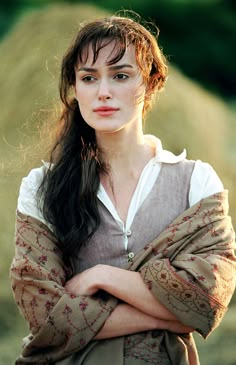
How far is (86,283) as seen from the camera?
2762mm

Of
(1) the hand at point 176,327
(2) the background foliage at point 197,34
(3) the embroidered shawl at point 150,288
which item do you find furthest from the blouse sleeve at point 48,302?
(2) the background foliage at point 197,34

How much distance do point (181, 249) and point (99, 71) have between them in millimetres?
481

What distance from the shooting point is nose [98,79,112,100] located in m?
2.78

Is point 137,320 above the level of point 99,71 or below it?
below

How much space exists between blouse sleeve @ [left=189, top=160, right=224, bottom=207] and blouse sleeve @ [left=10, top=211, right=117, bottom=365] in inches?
13.0

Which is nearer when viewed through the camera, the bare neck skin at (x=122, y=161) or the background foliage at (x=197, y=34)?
the bare neck skin at (x=122, y=161)

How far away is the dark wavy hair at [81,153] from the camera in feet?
9.24

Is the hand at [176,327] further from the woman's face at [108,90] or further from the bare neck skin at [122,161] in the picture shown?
the woman's face at [108,90]

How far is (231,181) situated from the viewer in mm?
4516

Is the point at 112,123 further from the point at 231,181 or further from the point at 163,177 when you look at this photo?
the point at 231,181

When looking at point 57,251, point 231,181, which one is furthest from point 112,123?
point 231,181

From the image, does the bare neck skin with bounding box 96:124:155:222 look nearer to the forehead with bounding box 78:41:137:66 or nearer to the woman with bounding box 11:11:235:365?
the woman with bounding box 11:11:235:365

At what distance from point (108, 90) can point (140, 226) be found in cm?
34

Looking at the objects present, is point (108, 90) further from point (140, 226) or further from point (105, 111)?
point (140, 226)
